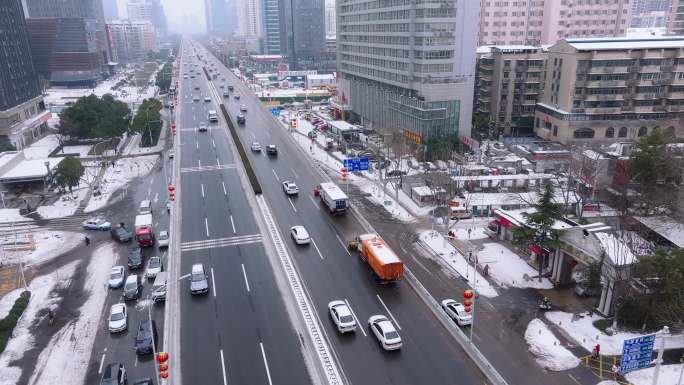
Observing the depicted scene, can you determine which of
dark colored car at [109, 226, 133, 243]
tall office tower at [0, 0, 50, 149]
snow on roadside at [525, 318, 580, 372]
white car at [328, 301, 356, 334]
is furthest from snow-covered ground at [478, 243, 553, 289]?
tall office tower at [0, 0, 50, 149]

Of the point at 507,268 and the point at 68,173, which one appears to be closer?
the point at 507,268

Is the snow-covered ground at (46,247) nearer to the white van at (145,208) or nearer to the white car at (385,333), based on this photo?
the white van at (145,208)

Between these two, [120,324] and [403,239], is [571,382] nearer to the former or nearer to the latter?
[403,239]

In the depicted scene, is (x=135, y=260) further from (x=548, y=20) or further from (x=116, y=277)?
(x=548, y=20)

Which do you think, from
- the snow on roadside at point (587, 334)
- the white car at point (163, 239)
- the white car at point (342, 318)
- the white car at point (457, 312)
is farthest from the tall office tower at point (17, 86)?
the snow on roadside at point (587, 334)

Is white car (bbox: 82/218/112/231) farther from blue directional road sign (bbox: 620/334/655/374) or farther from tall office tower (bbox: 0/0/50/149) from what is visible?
blue directional road sign (bbox: 620/334/655/374)

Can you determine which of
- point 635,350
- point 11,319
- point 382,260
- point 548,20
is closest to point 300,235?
point 382,260

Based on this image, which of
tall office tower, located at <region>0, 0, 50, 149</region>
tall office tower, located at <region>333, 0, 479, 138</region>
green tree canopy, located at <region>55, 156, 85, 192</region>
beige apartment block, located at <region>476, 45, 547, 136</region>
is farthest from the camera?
tall office tower, located at <region>0, 0, 50, 149</region>
